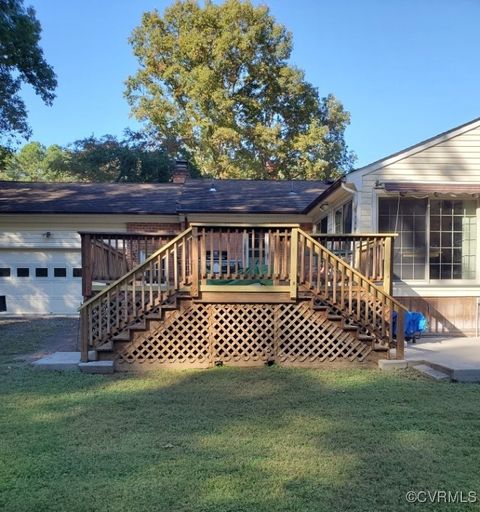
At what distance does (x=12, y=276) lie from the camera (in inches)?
542

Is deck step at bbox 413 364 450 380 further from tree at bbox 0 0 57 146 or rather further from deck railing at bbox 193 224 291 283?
tree at bbox 0 0 57 146

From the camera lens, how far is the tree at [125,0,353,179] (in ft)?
85.8

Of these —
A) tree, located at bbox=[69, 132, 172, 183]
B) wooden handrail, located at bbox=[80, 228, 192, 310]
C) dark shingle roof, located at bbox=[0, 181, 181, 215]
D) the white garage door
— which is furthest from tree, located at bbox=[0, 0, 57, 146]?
tree, located at bbox=[69, 132, 172, 183]

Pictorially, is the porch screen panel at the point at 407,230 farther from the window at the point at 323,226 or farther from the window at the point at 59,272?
the window at the point at 59,272

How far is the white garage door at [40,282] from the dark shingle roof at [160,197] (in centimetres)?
128

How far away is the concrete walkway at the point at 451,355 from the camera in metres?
6.00

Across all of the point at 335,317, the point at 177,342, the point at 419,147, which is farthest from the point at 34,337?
the point at 419,147

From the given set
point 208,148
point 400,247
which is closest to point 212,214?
point 400,247

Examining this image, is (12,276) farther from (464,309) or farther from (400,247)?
(464,309)

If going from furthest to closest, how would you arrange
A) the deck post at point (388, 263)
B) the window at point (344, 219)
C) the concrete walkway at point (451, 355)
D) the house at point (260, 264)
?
the window at point (344, 219)
the deck post at point (388, 263)
the house at point (260, 264)
the concrete walkway at point (451, 355)

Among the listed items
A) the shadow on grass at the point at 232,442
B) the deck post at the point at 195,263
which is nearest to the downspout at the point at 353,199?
the deck post at the point at 195,263

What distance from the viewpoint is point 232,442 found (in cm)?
386

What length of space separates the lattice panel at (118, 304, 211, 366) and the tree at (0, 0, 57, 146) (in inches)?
358

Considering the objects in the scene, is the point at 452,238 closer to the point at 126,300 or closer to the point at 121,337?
the point at 126,300
